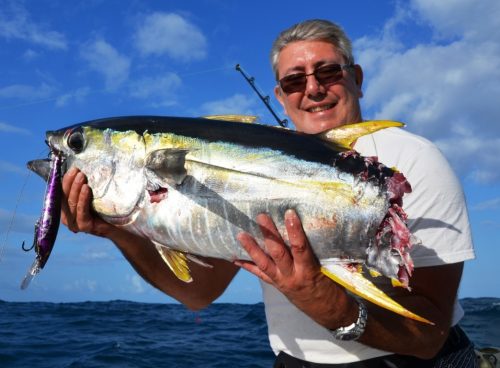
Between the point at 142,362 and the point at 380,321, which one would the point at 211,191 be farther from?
the point at 142,362

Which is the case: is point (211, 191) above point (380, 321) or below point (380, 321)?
above

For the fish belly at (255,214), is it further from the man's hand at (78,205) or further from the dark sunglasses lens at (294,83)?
the dark sunglasses lens at (294,83)

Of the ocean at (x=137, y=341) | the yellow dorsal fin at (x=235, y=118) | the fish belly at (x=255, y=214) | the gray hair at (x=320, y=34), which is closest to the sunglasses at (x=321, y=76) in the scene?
the gray hair at (x=320, y=34)

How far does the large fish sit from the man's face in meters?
1.06

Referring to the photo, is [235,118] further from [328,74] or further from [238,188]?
[328,74]

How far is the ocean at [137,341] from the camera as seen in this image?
389 inches

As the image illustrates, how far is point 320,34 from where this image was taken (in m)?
3.64

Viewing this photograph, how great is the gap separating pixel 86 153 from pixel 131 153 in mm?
270

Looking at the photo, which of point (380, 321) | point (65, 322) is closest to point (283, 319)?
point (380, 321)

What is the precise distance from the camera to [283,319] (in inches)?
128

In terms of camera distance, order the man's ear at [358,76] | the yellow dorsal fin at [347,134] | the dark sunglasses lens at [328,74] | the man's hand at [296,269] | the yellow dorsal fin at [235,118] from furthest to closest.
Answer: the man's ear at [358,76] < the dark sunglasses lens at [328,74] < the yellow dorsal fin at [235,118] < the yellow dorsal fin at [347,134] < the man's hand at [296,269]

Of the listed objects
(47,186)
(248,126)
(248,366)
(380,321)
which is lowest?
(248,366)

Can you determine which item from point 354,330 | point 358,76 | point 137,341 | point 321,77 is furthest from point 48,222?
point 137,341

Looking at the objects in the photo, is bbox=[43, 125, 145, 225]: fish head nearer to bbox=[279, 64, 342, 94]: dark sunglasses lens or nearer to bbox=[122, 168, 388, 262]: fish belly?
bbox=[122, 168, 388, 262]: fish belly
